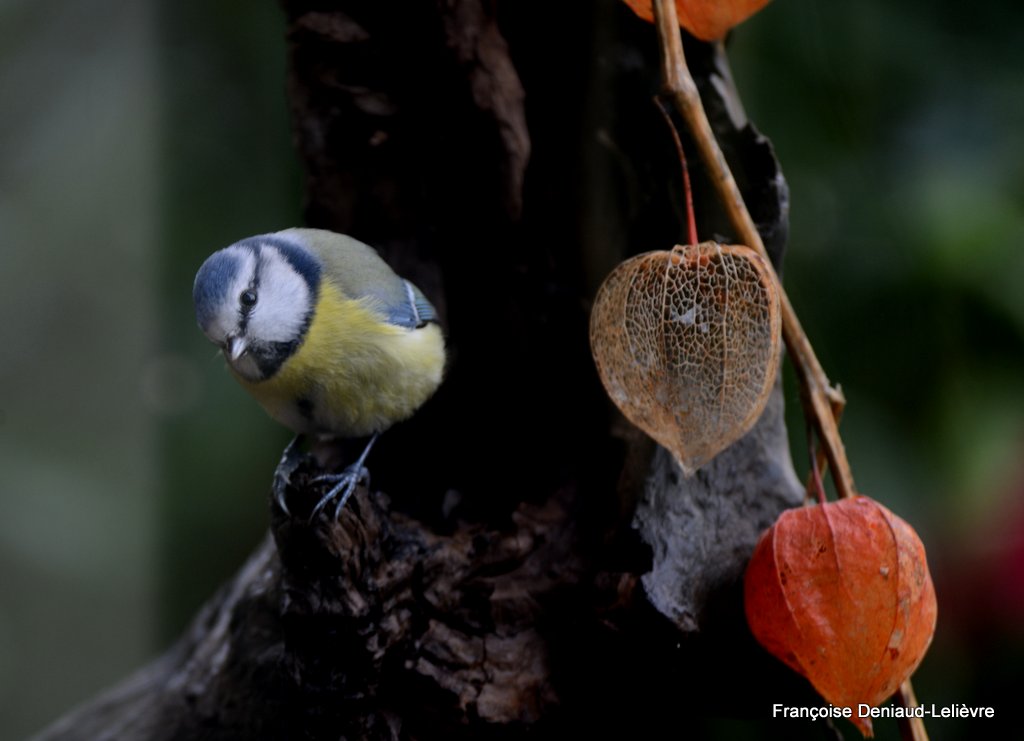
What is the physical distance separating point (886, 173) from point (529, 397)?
55 centimetres

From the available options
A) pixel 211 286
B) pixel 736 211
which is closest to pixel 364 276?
pixel 211 286

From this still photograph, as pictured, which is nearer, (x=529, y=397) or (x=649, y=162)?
(x=649, y=162)

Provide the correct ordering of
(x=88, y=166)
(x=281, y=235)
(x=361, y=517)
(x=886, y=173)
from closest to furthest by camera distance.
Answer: (x=361, y=517), (x=281, y=235), (x=886, y=173), (x=88, y=166)

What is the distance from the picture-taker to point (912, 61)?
1191mm

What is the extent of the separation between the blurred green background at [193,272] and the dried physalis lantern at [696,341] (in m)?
0.45

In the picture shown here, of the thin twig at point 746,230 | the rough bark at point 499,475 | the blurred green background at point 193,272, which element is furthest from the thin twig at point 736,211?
the blurred green background at point 193,272

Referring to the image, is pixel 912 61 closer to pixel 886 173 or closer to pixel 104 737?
pixel 886 173

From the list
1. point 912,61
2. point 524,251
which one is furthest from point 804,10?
point 524,251

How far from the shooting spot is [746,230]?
70 centimetres

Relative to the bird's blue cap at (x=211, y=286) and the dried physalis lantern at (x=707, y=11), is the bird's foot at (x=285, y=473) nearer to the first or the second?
the bird's blue cap at (x=211, y=286)

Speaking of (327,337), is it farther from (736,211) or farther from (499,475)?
(736,211)

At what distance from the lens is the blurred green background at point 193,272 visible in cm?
111

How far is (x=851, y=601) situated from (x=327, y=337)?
20.4 inches

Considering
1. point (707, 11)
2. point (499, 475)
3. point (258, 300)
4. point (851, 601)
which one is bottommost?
point (499, 475)
